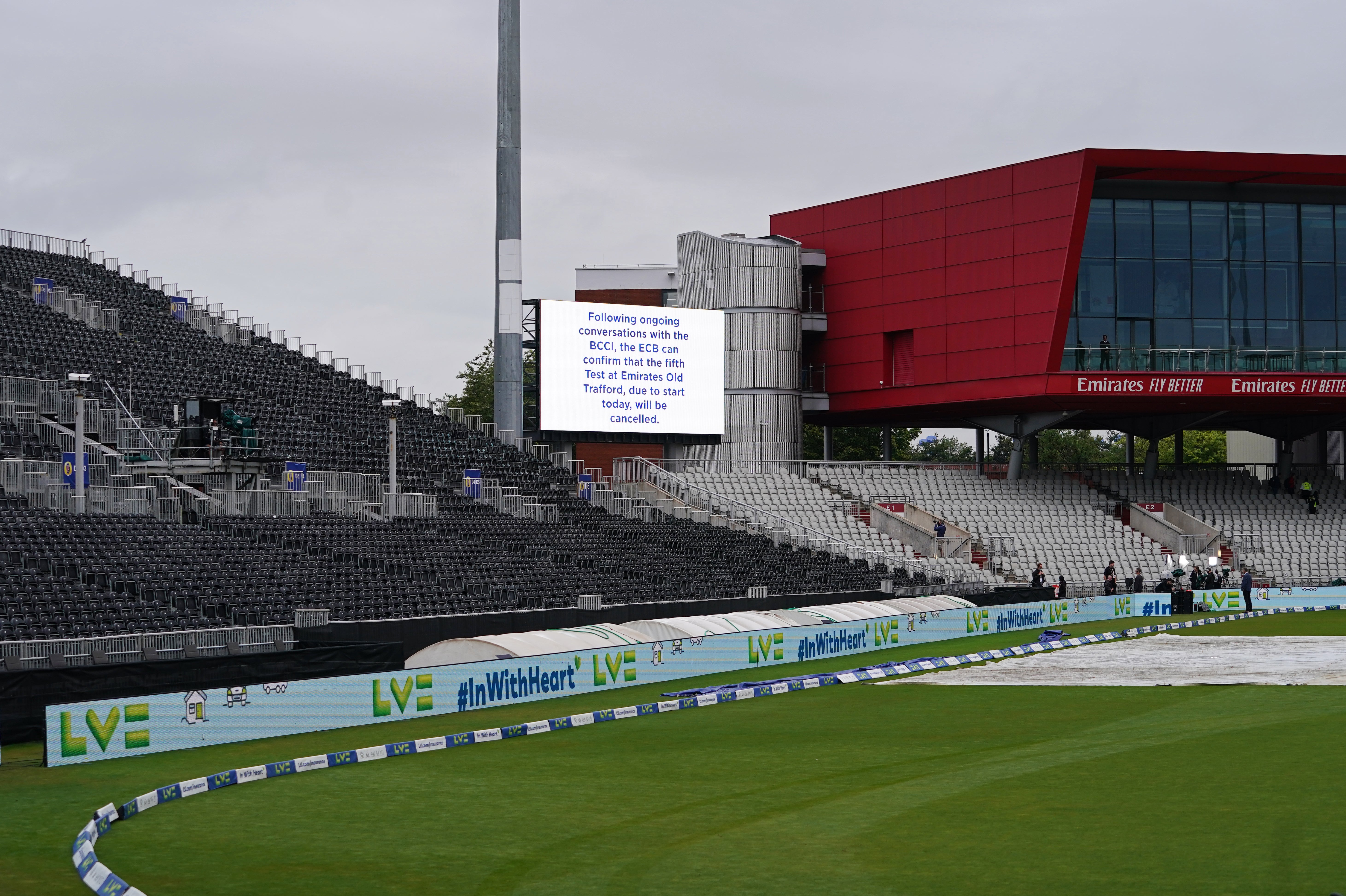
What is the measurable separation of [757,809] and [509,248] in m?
45.6

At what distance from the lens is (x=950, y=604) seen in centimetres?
4956

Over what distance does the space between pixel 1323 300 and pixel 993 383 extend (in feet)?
51.8

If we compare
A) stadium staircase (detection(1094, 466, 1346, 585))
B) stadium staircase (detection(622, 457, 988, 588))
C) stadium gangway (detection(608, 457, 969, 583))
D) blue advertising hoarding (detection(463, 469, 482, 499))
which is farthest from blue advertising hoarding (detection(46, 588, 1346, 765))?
stadium staircase (detection(1094, 466, 1346, 585))

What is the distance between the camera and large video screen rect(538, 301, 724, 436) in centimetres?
6025

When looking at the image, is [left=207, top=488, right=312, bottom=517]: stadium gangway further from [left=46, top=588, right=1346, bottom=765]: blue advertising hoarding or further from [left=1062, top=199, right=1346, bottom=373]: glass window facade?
[left=1062, top=199, right=1346, bottom=373]: glass window facade

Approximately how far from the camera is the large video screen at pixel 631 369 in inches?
2372

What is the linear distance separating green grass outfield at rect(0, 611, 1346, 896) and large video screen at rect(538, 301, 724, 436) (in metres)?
33.4

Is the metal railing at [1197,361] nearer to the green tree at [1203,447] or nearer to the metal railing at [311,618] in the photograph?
the metal railing at [311,618]

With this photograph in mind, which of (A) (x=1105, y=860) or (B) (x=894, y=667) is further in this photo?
(B) (x=894, y=667)

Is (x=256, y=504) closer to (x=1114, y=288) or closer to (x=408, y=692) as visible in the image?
(x=408, y=692)

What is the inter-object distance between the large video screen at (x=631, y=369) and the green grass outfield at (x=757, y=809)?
33.4 metres

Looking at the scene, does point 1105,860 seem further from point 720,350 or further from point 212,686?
point 720,350

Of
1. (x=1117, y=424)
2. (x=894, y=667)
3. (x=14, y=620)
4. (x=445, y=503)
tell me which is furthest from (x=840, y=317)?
(x=14, y=620)

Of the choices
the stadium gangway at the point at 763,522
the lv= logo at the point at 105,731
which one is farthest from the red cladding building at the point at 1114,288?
the lv= logo at the point at 105,731
